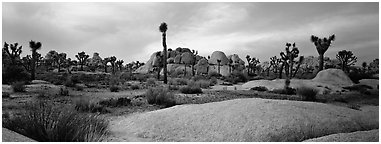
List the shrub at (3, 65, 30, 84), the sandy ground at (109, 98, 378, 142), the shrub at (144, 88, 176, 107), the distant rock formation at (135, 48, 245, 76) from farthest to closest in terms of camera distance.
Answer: the distant rock formation at (135, 48, 245, 76) < the shrub at (3, 65, 30, 84) < the shrub at (144, 88, 176, 107) < the sandy ground at (109, 98, 378, 142)

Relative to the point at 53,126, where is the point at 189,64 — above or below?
above

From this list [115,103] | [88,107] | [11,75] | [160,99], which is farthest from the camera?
[11,75]

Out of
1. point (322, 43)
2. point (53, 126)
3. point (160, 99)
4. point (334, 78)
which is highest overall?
point (322, 43)

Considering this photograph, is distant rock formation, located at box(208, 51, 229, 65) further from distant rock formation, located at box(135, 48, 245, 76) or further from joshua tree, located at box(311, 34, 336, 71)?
joshua tree, located at box(311, 34, 336, 71)

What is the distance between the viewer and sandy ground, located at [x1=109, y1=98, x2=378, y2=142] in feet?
20.1

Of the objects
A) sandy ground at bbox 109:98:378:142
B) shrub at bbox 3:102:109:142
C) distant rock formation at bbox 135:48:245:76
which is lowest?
sandy ground at bbox 109:98:378:142

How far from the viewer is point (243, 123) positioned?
6648 mm

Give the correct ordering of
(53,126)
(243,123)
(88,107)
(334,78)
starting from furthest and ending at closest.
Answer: (334,78) < (88,107) < (243,123) < (53,126)

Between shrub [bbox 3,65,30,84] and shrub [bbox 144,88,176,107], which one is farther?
shrub [bbox 3,65,30,84]

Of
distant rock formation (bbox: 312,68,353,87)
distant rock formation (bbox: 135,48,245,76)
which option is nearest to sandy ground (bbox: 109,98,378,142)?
distant rock formation (bbox: 312,68,353,87)

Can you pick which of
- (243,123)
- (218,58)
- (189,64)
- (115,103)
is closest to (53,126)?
(243,123)

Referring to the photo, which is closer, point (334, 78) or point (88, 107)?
point (88, 107)

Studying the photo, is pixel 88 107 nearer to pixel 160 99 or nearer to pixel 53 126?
pixel 160 99

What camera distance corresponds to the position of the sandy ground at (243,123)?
614 centimetres
